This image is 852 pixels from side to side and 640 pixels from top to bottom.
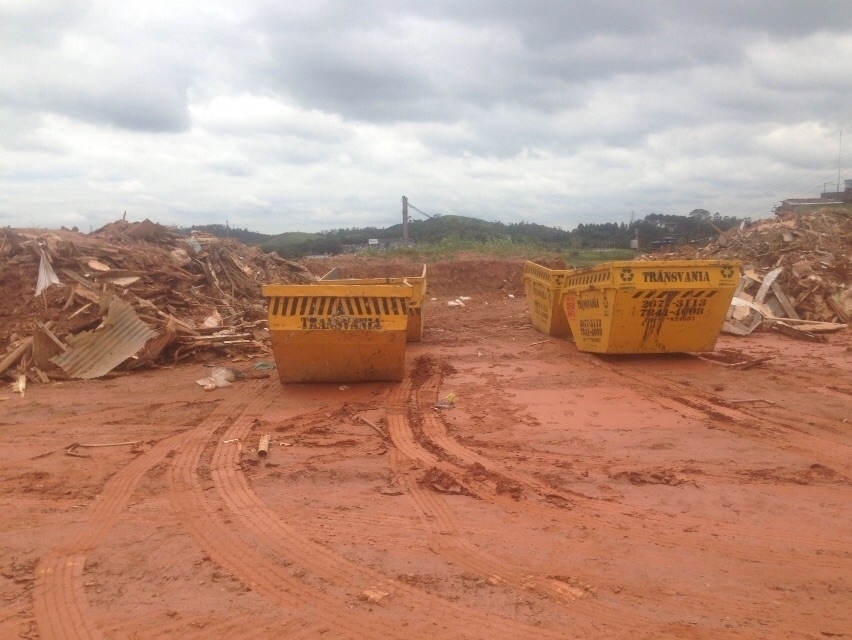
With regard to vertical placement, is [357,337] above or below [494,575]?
above

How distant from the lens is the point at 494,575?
3.75 meters

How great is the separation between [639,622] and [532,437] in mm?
3376

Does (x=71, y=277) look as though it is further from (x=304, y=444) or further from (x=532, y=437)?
(x=532, y=437)

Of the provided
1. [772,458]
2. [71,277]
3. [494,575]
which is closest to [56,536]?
[494,575]

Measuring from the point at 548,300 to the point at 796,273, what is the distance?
269 inches

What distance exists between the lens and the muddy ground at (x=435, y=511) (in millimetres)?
3387

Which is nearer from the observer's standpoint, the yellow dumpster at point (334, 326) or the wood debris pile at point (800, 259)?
the yellow dumpster at point (334, 326)

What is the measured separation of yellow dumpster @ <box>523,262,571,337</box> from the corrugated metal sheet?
7.34m

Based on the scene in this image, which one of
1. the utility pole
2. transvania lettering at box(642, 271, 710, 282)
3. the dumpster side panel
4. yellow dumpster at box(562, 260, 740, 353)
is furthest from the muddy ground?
the utility pole

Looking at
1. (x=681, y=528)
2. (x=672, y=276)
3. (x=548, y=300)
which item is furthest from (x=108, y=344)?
(x=681, y=528)

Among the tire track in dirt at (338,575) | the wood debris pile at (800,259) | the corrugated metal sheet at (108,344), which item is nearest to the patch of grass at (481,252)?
the wood debris pile at (800,259)

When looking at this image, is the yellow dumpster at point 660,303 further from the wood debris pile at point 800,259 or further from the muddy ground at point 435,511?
the wood debris pile at point 800,259

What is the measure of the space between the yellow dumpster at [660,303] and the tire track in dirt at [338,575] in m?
6.27

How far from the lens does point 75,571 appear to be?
389 cm
